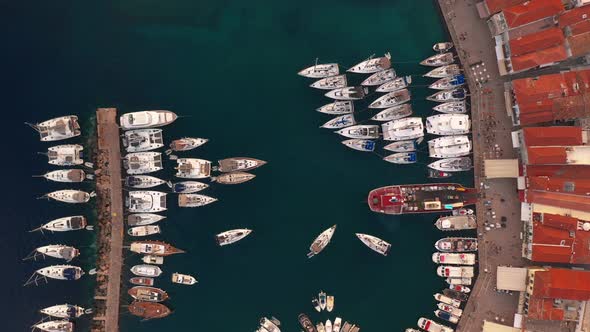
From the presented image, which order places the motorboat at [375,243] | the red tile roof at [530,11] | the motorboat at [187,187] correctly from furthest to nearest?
the motorboat at [375,243], the motorboat at [187,187], the red tile roof at [530,11]

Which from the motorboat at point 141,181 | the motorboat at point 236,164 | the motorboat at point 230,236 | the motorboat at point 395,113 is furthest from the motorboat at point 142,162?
the motorboat at point 395,113

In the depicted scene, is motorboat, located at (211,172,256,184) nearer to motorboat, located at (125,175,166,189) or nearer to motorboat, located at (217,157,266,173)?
motorboat, located at (217,157,266,173)

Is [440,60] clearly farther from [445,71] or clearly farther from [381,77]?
[381,77]

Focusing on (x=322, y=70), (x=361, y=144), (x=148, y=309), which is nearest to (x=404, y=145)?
(x=361, y=144)

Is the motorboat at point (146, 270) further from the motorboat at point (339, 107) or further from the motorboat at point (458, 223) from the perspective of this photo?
the motorboat at point (458, 223)

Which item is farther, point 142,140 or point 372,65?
point 372,65

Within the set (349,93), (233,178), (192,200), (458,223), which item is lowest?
(458,223)

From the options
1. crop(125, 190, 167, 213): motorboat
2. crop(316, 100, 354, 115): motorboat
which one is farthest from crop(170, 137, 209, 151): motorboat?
crop(316, 100, 354, 115): motorboat
